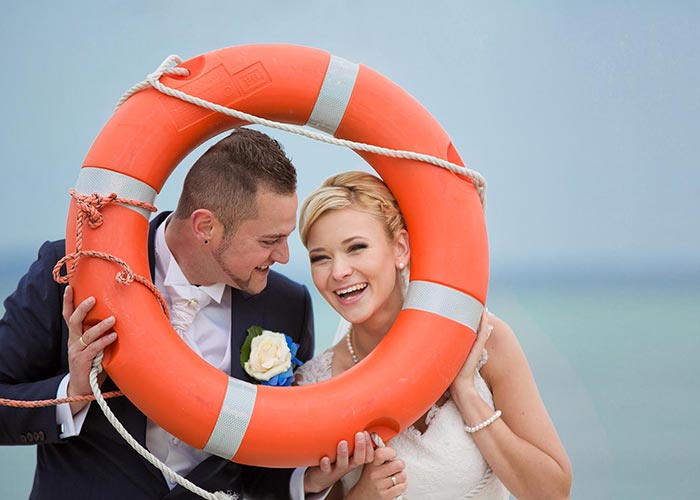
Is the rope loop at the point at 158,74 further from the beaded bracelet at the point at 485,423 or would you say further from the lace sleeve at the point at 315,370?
the beaded bracelet at the point at 485,423

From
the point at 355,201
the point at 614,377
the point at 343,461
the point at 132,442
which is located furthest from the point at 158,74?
the point at 614,377

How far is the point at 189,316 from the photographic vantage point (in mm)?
1728

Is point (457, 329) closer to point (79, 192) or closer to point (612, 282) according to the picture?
point (79, 192)

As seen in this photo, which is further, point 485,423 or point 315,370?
point 315,370

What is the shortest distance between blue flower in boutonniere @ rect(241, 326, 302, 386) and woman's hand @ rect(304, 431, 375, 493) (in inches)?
7.9

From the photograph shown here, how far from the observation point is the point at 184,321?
1724 mm

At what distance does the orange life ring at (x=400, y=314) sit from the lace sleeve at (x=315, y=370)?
0.68 ft

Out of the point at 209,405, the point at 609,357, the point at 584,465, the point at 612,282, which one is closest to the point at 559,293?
the point at 612,282

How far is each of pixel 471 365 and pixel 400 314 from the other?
0.58 feet

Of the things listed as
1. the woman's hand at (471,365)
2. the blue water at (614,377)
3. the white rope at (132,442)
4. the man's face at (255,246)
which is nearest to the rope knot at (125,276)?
the white rope at (132,442)

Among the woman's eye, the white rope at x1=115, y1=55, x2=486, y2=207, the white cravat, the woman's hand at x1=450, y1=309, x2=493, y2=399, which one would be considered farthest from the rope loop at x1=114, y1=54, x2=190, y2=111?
the woman's hand at x1=450, y1=309, x2=493, y2=399

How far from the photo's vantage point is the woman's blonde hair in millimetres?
1718

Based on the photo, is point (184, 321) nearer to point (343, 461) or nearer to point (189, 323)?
point (189, 323)

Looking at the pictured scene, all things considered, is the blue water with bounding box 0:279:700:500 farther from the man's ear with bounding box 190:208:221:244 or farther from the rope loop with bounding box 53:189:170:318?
the rope loop with bounding box 53:189:170:318
